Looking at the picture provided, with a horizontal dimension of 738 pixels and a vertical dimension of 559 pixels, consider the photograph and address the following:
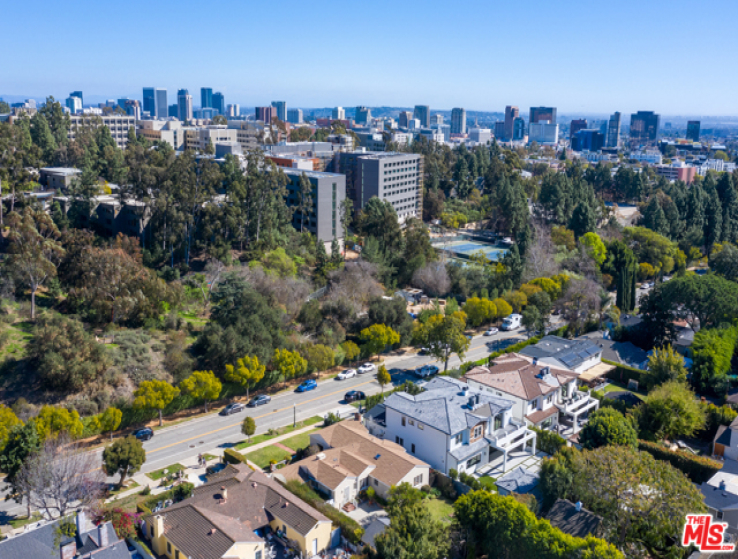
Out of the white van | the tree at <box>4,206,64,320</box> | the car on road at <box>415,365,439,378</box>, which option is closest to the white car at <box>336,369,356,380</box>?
the car on road at <box>415,365,439,378</box>

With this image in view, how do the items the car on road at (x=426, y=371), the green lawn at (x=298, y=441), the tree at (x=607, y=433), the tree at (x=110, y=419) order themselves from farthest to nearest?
the car on road at (x=426, y=371), the green lawn at (x=298, y=441), the tree at (x=110, y=419), the tree at (x=607, y=433)

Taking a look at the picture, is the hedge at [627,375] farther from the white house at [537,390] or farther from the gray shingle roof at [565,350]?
the white house at [537,390]

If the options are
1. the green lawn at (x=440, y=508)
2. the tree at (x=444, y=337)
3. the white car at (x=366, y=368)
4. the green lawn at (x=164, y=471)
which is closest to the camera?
the green lawn at (x=440, y=508)

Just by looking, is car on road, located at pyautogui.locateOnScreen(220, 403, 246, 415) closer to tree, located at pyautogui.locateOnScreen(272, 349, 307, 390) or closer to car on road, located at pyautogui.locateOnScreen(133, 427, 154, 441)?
tree, located at pyautogui.locateOnScreen(272, 349, 307, 390)

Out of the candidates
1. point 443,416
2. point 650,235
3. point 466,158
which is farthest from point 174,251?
point 466,158

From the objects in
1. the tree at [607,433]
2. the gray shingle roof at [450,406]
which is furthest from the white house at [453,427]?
the tree at [607,433]

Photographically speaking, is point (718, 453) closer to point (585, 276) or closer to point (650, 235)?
point (585, 276)

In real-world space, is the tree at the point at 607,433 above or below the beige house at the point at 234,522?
above
